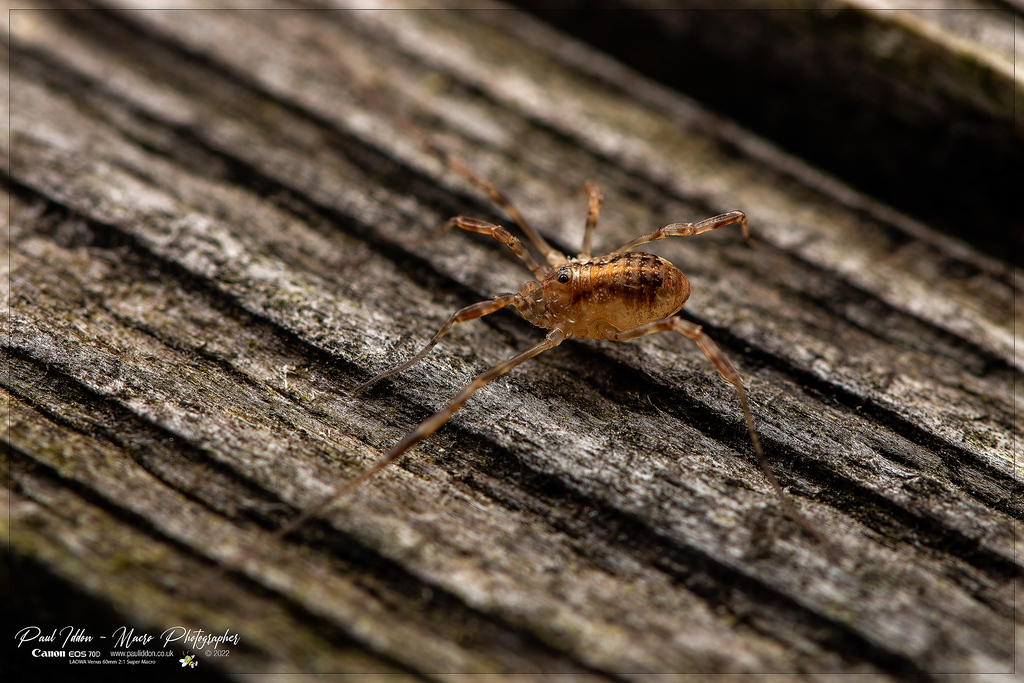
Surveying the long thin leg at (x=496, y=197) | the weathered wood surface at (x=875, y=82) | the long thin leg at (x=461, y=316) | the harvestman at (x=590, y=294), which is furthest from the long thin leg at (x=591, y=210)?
the weathered wood surface at (x=875, y=82)

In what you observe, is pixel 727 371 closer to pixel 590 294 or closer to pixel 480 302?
pixel 590 294

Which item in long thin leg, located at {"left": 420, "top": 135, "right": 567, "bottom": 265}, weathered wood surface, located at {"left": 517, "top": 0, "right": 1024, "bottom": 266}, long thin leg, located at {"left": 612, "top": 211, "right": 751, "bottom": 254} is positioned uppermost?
weathered wood surface, located at {"left": 517, "top": 0, "right": 1024, "bottom": 266}

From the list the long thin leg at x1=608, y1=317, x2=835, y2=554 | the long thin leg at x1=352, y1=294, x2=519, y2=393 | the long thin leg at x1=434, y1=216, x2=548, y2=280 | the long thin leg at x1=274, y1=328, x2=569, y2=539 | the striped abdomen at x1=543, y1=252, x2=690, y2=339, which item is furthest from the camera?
the long thin leg at x1=434, y1=216, x2=548, y2=280

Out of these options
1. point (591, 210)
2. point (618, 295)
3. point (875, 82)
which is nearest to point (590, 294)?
point (618, 295)

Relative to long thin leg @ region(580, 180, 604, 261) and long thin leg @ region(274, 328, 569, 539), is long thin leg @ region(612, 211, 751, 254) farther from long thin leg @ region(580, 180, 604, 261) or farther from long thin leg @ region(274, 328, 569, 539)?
long thin leg @ region(274, 328, 569, 539)

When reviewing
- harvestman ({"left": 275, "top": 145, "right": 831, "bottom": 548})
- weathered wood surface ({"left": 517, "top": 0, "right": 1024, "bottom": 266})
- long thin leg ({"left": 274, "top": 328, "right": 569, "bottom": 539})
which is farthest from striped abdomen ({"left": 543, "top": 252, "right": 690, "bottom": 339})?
weathered wood surface ({"left": 517, "top": 0, "right": 1024, "bottom": 266})

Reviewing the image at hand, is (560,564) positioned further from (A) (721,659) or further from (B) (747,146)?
(B) (747,146)

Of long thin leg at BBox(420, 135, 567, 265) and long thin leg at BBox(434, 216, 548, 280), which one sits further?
long thin leg at BBox(420, 135, 567, 265)

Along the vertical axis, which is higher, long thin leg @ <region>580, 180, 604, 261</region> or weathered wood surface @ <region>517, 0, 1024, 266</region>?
weathered wood surface @ <region>517, 0, 1024, 266</region>
